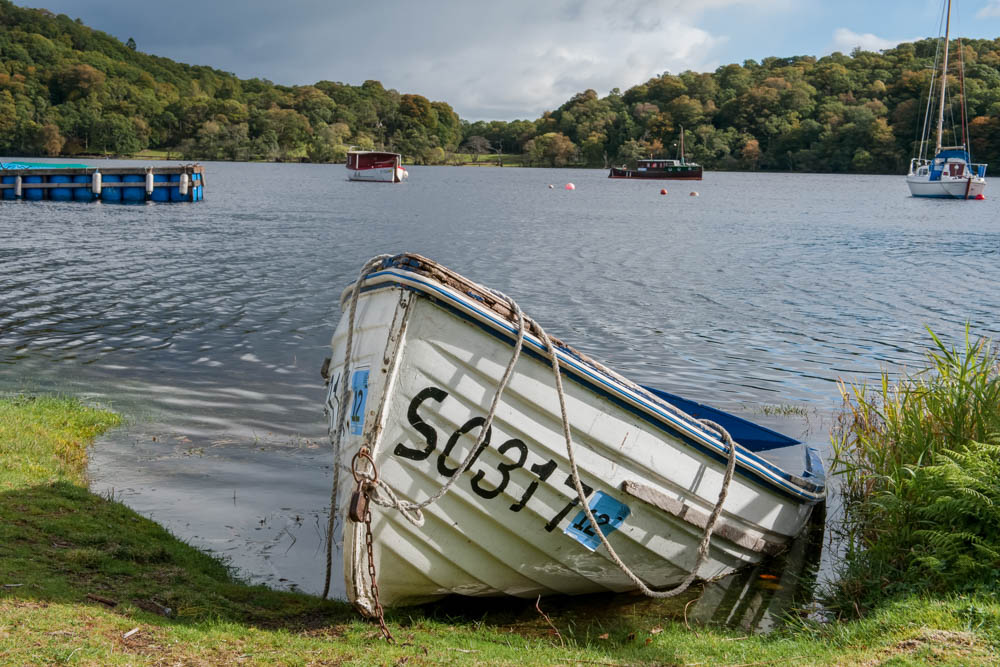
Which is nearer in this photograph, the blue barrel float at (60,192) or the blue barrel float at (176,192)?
the blue barrel float at (60,192)

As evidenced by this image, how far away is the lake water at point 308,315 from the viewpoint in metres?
8.84

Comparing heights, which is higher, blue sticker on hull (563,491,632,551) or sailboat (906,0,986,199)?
sailboat (906,0,986,199)

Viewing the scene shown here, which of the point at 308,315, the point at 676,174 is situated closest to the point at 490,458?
the point at 308,315

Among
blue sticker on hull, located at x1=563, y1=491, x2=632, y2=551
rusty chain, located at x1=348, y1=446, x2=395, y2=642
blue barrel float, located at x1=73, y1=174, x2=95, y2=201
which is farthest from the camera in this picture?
blue barrel float, located at x1=73, y1=174, x2=95, y2=201

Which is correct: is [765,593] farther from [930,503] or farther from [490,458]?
[490,458]

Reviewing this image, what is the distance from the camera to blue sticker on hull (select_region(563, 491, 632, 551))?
590 cm

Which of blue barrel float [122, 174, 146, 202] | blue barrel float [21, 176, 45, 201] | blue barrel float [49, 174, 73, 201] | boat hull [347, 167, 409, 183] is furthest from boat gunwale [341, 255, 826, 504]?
boat hull [347, 167, 409, 183]

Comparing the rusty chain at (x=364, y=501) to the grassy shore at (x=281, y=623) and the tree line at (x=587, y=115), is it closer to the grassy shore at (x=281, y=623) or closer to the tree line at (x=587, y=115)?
the grassy shore at (x=281, y=623)

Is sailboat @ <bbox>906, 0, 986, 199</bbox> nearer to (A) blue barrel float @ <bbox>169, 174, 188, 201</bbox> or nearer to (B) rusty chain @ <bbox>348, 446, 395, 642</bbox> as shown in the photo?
(A) blue barrel float @ <bbox>169, 174, 188, 201</bbox>

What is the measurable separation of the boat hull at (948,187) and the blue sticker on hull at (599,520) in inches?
2748

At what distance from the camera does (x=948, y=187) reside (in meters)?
68.2

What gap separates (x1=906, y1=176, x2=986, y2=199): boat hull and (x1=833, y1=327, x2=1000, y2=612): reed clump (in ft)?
220

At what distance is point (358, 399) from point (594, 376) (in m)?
1.51

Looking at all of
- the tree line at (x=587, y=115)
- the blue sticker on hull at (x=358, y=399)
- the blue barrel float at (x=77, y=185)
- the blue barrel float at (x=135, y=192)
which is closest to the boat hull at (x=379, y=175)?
the blue barrel float at (x=77, y=185)
